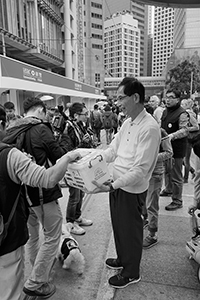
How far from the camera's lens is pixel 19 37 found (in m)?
19.2

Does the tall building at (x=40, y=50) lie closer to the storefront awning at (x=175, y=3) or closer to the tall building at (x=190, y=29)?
the storefront awning at (x=175, y=3)

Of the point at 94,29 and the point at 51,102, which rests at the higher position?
the point at 94,29

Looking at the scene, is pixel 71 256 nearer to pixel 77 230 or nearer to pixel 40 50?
pixel 77 230

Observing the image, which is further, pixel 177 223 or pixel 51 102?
pixel 51 102

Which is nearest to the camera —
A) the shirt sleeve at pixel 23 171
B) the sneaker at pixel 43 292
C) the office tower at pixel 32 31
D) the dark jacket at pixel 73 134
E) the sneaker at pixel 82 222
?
the shirt sleeve at pixel 23 171

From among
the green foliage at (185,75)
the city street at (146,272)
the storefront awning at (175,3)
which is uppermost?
the green foliage at (185,75)

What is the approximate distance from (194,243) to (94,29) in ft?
274

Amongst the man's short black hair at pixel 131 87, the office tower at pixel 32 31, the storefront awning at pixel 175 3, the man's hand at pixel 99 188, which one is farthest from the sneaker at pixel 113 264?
the office tower at pixel 32 31

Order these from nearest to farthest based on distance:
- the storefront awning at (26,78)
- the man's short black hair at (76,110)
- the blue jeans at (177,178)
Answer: the man's short black hair at (76,110) → the blue jeans at (177,178) → the storefront awning at (26,78)

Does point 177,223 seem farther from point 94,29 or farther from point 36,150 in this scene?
point 94,29

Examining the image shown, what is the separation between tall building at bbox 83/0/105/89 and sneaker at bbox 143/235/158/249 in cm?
6558

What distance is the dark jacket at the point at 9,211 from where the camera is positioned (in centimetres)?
146

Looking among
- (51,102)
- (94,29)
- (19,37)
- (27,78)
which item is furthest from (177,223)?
(94,29)

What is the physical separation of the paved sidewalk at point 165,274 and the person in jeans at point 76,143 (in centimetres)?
63
